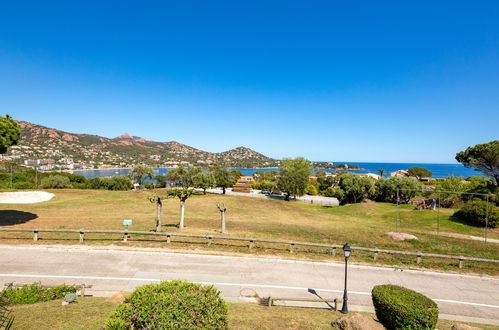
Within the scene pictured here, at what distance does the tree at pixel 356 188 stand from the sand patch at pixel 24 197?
56044mm

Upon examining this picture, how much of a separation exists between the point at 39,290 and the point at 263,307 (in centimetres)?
938

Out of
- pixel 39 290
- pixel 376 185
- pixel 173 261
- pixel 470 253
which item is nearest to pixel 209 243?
pixel 173 261

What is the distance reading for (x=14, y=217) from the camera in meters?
22.5

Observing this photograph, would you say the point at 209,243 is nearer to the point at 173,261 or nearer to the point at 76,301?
the point at 173,261

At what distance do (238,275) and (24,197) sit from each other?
40.9m

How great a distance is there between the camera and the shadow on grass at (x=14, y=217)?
67.3 ft

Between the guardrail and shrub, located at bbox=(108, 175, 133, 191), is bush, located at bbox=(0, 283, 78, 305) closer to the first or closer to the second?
the guardrail

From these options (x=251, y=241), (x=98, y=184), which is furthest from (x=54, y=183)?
(x=251, y=241)

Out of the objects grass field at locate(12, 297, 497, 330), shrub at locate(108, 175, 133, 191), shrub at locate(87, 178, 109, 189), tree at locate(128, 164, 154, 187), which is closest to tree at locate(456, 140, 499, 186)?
grass field at locate(12, 297, 497, 330)

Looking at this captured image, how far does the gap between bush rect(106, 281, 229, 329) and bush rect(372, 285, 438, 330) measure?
5.55 m

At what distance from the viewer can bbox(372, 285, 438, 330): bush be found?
22.6 feet

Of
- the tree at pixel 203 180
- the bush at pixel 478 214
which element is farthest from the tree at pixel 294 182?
the bush at pixel 478 214

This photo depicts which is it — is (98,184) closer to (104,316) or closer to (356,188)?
(104,316)

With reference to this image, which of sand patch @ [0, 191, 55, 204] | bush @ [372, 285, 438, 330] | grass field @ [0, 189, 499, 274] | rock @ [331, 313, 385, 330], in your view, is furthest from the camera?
sand patch @ [0, 191, 55, 204]
